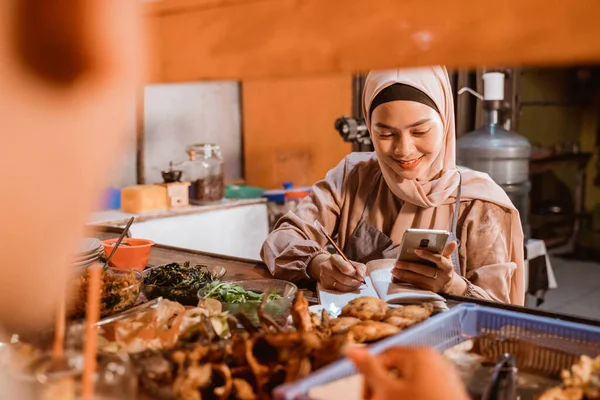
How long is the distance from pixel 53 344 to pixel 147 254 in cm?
148

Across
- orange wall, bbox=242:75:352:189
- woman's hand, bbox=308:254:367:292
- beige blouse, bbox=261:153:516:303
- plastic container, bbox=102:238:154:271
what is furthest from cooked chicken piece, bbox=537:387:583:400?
orange wall, bbox=242:75:352:189

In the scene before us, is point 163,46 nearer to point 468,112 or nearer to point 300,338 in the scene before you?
point 300,338

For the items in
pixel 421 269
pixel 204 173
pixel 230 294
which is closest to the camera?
pixel 230 294

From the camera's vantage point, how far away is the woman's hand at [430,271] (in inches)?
83.1

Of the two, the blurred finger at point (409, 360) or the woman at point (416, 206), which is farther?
the woman at point (416, 206)

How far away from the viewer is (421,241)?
208 centimetres

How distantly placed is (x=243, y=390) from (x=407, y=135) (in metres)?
1.84

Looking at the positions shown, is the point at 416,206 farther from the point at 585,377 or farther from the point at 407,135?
the point at 585,377

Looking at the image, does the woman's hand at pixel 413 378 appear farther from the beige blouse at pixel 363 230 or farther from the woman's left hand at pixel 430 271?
the beige blouse at pixel 363 230

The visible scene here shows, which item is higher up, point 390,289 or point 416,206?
point 416,206

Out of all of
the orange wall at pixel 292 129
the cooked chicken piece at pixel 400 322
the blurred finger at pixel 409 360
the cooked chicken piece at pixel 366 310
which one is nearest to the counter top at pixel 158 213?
the orange wall at pixel 292 129

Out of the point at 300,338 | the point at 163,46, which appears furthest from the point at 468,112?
the point at 163,46

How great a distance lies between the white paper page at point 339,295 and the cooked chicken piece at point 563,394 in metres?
0.79


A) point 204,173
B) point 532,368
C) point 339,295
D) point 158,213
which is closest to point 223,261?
point 339,295
